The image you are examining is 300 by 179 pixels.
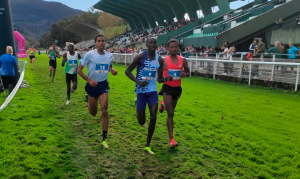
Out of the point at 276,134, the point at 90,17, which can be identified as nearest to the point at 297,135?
the point at 276,134

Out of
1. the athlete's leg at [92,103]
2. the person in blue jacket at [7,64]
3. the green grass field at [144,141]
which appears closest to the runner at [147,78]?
the green grass field at [144,141]

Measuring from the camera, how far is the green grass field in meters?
4.04

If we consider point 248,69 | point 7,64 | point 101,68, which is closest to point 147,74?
point 101,68

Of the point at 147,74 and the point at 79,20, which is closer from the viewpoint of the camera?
the point at 147,74

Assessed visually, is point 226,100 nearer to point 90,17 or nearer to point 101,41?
point 101,41

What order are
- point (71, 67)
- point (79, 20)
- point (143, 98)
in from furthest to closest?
point (79, 20)
point (71, 67)
point (143, 98)

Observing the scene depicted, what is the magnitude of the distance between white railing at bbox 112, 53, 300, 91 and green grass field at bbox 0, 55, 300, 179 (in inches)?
126

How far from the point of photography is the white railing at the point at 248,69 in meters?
11.7

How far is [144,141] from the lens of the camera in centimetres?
538

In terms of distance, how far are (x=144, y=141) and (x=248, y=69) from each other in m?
10.1

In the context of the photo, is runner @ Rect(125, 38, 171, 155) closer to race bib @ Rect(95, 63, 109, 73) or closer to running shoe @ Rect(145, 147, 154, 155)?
running shoe @ Rect(145, 147, 154, 155)

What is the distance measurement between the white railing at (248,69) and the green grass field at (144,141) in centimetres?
319

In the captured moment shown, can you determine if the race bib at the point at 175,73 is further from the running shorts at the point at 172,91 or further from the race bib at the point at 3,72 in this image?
the race bib at the point at 3,72

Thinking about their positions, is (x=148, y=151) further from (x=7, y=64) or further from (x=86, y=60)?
(x=7, y=64)
